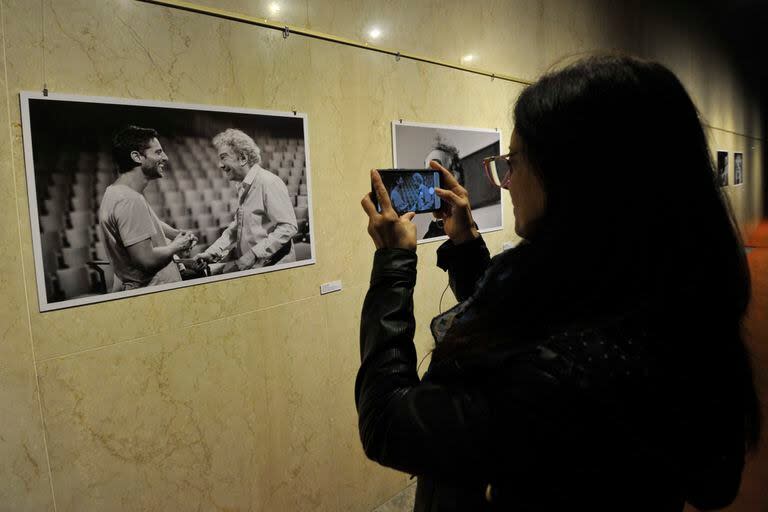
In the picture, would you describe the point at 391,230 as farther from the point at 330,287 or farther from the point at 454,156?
the point at 454,156

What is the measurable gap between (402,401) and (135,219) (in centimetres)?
134

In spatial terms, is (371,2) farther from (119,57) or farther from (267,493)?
(267,493)

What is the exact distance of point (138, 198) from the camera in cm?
165

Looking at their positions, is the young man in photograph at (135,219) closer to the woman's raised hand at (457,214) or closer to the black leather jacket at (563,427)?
the woman's raised hand at (457,214)

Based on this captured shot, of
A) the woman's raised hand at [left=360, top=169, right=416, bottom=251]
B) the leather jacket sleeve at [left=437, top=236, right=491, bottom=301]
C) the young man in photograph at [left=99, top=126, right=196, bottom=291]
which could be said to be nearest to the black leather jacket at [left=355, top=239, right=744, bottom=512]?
the woman's raised hand at [left=360, top=169, right=416, bottom=251]

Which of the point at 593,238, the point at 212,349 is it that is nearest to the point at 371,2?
the point at 212,349

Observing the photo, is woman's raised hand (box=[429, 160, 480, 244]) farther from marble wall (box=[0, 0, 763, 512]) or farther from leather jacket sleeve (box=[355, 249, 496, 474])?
marble wall (box=[0, 0, 763, 512])

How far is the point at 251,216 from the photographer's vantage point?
197 centimetres

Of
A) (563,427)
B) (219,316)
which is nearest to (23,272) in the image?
(219,316)

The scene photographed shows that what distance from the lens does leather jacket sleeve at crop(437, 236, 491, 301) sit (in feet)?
4.46

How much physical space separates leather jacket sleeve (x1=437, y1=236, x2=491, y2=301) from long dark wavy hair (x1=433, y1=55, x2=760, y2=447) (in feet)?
2.11

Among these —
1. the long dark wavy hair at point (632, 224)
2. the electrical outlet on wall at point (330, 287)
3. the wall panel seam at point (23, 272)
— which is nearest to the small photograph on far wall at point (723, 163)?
the electrical outlet on wall at point (330, 287)

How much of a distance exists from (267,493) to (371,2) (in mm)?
2496

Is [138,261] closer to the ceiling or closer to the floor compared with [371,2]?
closer to the floor
